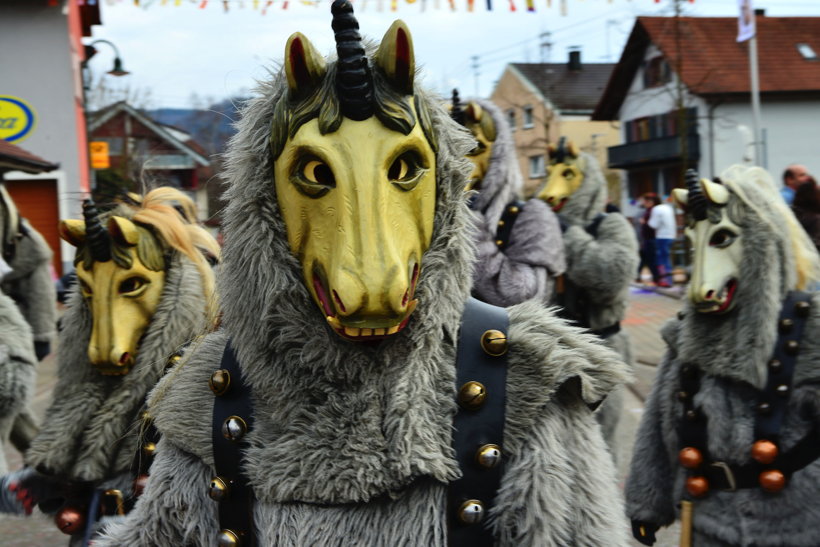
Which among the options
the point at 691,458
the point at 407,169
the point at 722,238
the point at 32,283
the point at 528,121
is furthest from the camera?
the point at 528,121

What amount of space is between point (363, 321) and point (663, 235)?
56.5 ft

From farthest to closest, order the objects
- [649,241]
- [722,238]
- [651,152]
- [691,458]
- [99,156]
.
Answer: [651,152]
[649,241]
[99,156]
[722,238]
[691,458]

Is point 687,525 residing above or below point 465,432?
below

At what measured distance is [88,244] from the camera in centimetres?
309

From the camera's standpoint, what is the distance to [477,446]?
1601 millimetres

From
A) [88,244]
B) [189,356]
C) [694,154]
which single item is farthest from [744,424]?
[694,154]

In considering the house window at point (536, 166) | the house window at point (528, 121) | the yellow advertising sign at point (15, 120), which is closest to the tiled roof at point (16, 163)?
the yellow advertising sign at point (15, 120)

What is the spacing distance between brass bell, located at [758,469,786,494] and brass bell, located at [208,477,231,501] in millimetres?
2041

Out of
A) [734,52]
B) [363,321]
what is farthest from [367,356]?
[734,52]

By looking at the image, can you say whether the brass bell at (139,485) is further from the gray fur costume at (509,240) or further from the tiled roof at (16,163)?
the tiled roof at (16,163)

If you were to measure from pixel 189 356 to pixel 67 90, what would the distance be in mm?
18040

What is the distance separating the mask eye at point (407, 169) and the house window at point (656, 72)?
34.6 m

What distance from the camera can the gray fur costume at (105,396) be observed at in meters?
2.99

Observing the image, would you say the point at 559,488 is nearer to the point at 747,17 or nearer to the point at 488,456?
the point at 488,456
